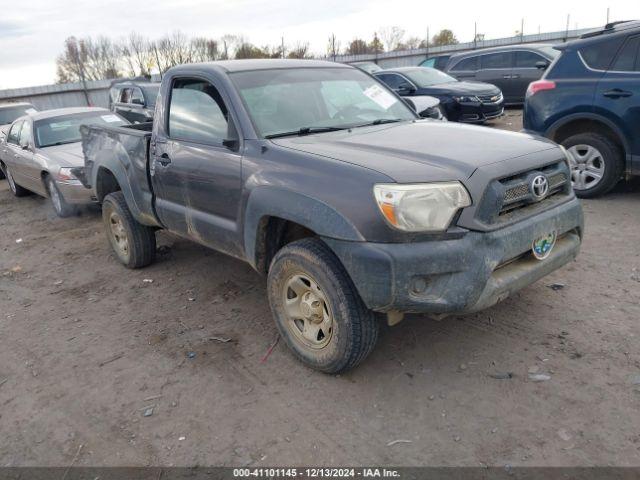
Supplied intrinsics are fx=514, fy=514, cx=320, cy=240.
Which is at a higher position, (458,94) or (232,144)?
(232,144)

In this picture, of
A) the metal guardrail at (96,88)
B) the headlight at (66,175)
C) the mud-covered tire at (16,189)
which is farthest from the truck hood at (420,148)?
the metal guardrail at (96,88)

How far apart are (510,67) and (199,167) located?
11.8 m

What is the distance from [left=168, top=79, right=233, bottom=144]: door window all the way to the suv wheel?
4197 millimetres

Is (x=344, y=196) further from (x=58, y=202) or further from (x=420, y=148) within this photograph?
(x=58, y=202)

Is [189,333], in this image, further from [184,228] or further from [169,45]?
[169,45]

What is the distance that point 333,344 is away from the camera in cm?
294

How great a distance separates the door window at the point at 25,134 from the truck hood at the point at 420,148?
248 inches

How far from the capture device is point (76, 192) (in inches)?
267

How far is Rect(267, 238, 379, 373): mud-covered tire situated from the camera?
2.79 meters

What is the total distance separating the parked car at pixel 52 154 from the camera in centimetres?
686

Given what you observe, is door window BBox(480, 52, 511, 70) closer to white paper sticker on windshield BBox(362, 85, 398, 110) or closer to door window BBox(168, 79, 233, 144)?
white paper sticker on windshield BBox(362, 85, 398, 110)

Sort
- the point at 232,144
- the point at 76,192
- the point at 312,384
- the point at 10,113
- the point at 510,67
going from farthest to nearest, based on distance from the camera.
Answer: the point at 510,67 → the point at 10,113 → the point at 76,192 → the point at 232,144 → the point at 312,384

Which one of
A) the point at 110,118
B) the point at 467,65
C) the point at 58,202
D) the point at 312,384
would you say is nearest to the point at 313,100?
the point at 312,384

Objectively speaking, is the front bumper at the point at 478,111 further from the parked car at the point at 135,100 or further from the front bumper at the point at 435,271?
the front bumper at the point at 435,271
